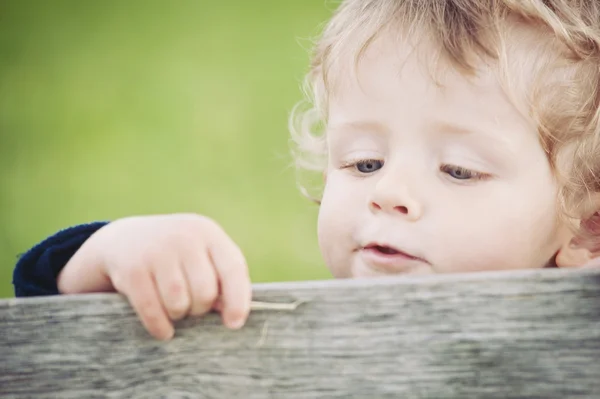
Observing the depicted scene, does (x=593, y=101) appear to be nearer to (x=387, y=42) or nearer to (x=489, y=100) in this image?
(x=489, y=100)

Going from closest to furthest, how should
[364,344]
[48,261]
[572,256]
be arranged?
[364,344] → [48,261] → [572,256]

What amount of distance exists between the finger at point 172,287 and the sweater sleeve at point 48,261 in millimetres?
486

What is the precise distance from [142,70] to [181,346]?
4.17 m

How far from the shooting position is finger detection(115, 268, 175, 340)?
835 mm

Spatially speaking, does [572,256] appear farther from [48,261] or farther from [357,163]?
[48,261]

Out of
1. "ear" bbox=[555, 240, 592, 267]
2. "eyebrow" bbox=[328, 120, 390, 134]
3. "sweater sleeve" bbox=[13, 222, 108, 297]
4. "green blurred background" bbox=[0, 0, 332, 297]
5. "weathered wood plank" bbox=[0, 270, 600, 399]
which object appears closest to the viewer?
"weathered wood plank" bbox=[0, 270, 600, 399]

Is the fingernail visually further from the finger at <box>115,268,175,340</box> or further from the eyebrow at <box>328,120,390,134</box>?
the eyebrow at <box>328,120,390,134</box>

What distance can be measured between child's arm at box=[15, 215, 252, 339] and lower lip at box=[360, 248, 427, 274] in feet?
1.63

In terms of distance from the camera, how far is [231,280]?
88 cm

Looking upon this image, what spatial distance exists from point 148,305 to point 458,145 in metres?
0.75

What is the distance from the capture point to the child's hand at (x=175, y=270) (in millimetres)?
841

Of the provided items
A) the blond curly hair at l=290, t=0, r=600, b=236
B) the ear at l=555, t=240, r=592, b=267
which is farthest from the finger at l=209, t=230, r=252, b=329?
the ear at l=555, t=240, r=592, b=267

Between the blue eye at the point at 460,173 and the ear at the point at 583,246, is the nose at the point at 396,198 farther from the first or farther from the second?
the ear at the point at 583,246

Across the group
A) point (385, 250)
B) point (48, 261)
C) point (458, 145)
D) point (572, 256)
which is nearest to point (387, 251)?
point (385, 250)
